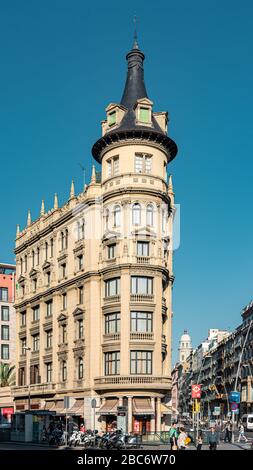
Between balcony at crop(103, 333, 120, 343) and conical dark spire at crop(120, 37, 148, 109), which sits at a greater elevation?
conical dark spire at crop(120, 37, 148, 109)

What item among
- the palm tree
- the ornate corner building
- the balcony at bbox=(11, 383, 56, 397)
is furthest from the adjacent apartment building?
A: the ornate corner building

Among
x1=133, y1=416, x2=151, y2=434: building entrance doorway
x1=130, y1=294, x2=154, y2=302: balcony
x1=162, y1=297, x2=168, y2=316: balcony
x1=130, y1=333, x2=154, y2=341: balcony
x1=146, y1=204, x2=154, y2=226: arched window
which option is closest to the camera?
x1=133, y1=416, x2=151, y2=434: building entrance doorway

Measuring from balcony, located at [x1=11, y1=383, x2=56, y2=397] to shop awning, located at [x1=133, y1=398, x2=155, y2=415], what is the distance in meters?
12.9

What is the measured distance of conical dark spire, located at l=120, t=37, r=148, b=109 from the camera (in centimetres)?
6675

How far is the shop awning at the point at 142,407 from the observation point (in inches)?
2256

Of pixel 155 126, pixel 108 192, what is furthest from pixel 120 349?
pixel 155 126

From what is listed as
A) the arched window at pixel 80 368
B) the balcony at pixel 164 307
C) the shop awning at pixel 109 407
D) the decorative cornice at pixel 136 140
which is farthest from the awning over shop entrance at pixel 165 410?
the decorative cornice at pixel 136 140

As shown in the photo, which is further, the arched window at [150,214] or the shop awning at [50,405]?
the shop awning at [50,405]

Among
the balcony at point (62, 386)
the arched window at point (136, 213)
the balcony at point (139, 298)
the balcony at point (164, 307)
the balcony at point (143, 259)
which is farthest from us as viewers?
the balcony at point (62, 386)

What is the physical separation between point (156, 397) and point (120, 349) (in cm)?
531

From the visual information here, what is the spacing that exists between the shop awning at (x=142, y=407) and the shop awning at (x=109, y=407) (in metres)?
1.84

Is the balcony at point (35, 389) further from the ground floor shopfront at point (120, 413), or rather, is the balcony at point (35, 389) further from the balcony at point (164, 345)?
the balcony at point (164, 345)

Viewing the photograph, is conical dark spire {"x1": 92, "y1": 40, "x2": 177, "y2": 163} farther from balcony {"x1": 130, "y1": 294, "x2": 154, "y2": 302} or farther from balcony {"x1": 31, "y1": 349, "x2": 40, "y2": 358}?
balcony {"x1": 31, "y1": 349, "x2": 40, "y2": 358}
